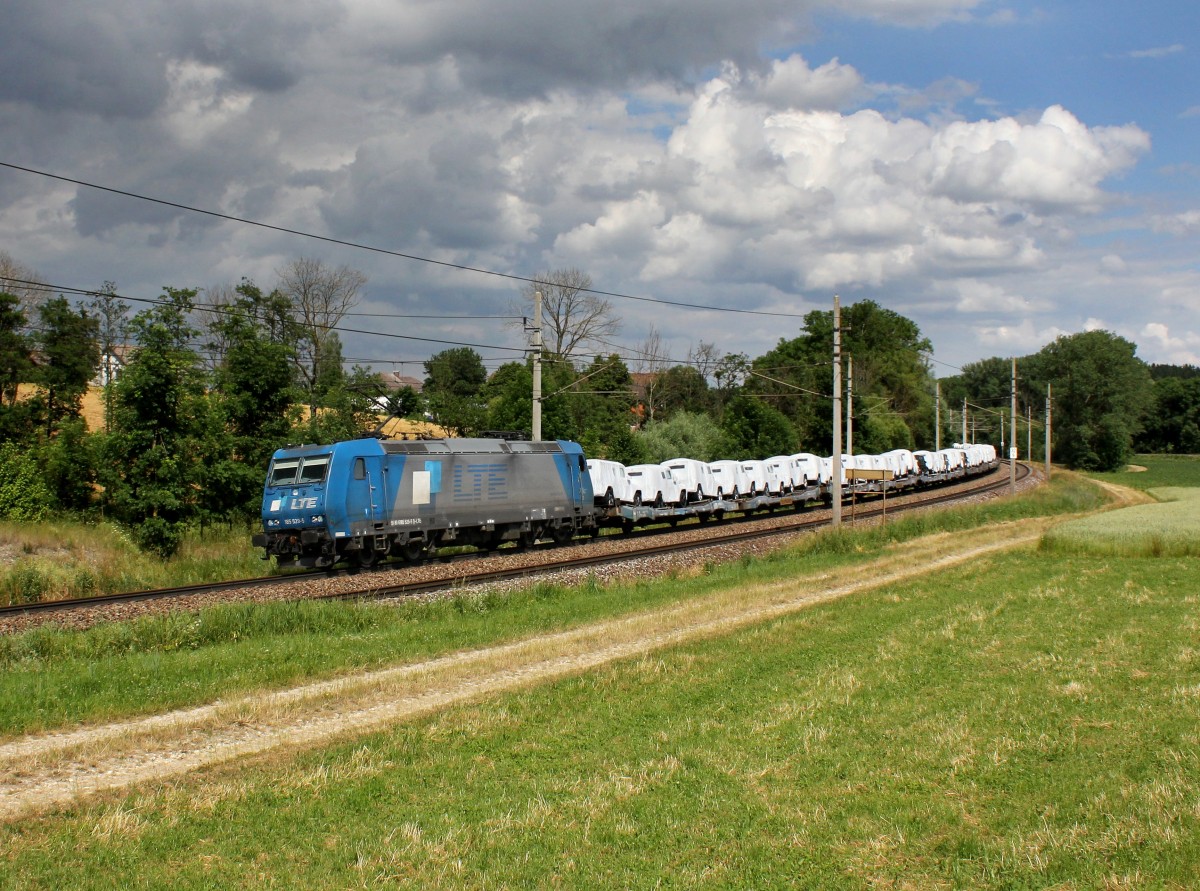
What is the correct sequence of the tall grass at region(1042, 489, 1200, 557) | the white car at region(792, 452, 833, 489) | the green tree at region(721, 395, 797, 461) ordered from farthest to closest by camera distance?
the green tree at region(721, 395, 797, 461) → the white car at region(792, 452, 833, 489) → the tall grass at region(1042, 489, 1200, 557)

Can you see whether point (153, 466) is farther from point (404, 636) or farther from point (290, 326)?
point (290, 326)

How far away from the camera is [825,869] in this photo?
20.9ft

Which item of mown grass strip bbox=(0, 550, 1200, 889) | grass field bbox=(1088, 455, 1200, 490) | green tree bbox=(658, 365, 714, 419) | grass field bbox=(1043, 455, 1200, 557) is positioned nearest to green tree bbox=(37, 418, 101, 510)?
mown grass strip bbox=(0, 550, 1200, 889)

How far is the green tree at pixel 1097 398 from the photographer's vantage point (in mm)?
111000

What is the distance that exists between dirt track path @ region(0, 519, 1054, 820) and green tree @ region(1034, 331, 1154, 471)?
105 meters

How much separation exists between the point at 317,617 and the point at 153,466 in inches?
606

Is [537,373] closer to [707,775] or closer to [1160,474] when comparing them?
[707,775]

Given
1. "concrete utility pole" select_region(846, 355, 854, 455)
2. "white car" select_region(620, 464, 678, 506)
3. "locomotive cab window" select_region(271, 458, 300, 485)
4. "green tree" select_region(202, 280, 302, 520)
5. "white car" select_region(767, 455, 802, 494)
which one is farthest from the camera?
"concrete utility pole" select_region(846, 355, 854, 455)

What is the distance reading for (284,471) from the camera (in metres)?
27.1

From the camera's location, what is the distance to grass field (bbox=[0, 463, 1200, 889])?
21.2ft

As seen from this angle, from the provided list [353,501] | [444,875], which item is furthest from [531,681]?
[353,501]

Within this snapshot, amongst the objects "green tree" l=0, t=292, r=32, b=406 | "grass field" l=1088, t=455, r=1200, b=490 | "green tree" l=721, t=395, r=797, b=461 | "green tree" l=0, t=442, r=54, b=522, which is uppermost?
"green tree" l=0, t=292, r=32, b=406

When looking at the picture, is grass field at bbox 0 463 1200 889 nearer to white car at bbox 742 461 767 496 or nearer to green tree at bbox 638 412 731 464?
white car at bbox 742 461 767 496

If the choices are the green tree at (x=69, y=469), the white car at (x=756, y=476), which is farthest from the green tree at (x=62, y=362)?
the white car at (x=756, y=476)
